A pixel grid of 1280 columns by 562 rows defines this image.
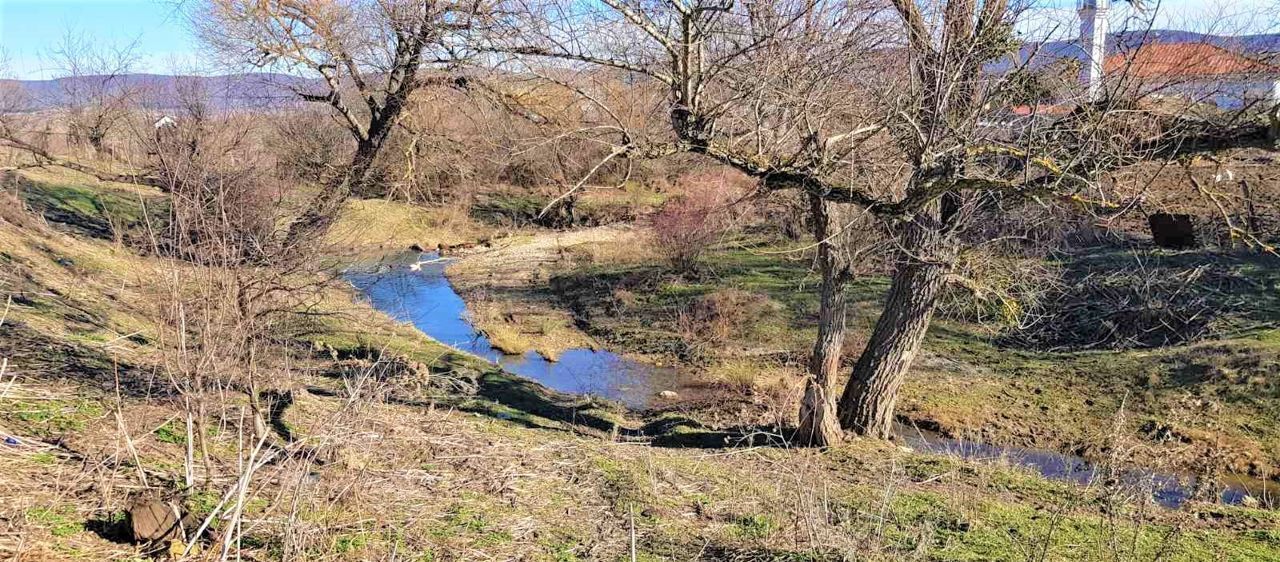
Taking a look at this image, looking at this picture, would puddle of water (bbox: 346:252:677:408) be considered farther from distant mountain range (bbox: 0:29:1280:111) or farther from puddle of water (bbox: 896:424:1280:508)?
puddle of water (bbox: 896:424:1280:508)

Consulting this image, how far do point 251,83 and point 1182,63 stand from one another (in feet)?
41.0

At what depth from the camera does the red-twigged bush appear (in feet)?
67.5

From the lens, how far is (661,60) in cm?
755

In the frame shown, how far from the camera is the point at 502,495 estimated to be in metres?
6.16

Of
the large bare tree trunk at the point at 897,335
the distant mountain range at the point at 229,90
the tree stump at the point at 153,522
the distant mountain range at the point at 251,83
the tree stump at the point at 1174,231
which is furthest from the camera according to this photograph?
the tree stump at the point at 1174,231

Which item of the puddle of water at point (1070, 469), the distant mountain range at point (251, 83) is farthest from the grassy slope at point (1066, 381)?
the distant mountain range at point (251, 83)

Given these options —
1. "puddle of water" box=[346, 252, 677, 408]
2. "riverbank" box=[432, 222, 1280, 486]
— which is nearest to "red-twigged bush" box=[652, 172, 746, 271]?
"riverbank" box=[432, 222, 1280, 486]

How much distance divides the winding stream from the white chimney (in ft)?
9.47

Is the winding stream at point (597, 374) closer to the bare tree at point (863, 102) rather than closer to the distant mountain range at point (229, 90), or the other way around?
the bare tree at point (863, 102)

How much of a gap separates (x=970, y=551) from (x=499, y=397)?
7.06 m

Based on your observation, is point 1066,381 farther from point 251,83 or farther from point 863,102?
point 251,83

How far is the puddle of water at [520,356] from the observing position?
13852 mm

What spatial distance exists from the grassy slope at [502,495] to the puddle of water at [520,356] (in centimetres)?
367

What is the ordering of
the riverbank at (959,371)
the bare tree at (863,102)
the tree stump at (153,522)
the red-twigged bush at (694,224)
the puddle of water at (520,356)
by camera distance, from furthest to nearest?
1. the red-twigged bush at (694,224)
2. the puddle of water at (520,356)
3. the riverbank at (959,371)
4. the bare tree at (863,102)
5. the tree stump at (153,522)
